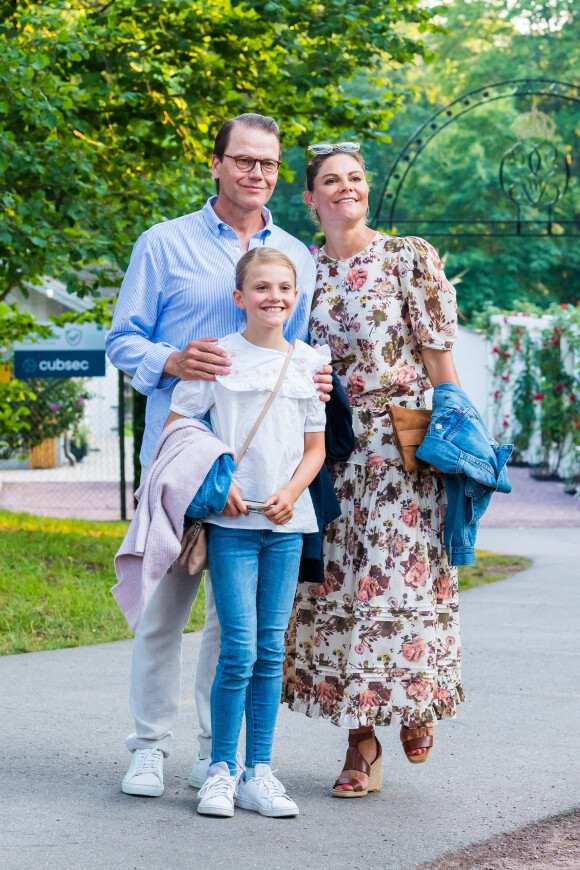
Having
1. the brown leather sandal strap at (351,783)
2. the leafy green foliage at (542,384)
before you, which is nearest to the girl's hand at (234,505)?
the brown leather sandal strap at (351,783)

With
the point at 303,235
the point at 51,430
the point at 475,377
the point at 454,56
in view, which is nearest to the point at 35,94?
the point at 51,430

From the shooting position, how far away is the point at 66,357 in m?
11.7

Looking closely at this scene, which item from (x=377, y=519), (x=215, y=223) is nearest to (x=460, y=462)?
(x=377, y=519)

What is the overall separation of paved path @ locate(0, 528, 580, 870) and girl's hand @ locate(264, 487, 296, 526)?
0.90 meters

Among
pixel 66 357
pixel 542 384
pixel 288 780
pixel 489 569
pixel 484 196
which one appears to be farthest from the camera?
pixel 484 196

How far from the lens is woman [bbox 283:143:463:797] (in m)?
3.71

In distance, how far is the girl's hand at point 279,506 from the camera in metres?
3.41

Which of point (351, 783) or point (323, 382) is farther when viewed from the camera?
point (351, 783)

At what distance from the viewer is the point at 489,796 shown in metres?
3.82

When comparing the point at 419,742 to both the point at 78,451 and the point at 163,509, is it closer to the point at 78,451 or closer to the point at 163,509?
the point at 163,509

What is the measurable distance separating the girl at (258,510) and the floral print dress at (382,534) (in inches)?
10.8

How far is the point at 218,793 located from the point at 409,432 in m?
1.24

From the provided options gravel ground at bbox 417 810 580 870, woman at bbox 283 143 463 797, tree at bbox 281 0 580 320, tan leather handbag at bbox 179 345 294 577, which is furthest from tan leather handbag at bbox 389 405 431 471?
tree at bbox 281 0 580 320

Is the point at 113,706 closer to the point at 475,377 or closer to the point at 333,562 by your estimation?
the point at 333,562
